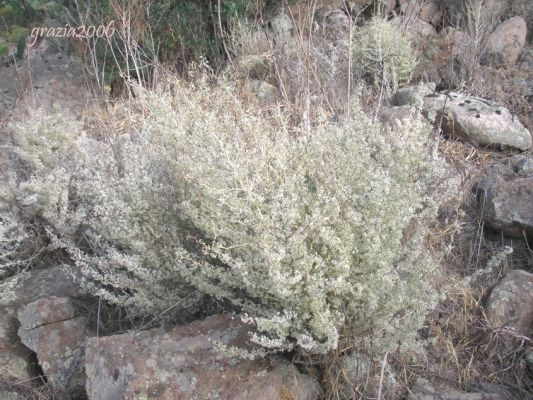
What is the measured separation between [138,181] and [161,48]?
362 cm

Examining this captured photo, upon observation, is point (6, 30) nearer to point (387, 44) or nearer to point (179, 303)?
point (387, 44)

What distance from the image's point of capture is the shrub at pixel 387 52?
16.3ft

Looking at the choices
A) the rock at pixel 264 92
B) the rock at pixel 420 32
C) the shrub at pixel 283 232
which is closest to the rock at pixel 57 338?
the shrub at pixel 283 232

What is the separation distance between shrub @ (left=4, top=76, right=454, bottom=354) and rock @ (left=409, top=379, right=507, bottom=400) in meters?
0.23

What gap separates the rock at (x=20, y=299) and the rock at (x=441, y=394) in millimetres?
1692

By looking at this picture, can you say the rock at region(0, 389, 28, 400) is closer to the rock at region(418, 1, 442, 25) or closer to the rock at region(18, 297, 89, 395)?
the rock at region(18, 297, 89, 395)

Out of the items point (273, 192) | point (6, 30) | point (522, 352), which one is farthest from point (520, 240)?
point (6, 30)

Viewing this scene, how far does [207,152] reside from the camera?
6.82 feet

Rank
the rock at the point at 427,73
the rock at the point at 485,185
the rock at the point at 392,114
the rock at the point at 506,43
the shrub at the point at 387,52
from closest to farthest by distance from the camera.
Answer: the rock at the point at 485,185 → the rock at the point at 392,114 → the shrub at the point at 387,52 → the rock at the point at 427,73 → the rock at the point at 506,43

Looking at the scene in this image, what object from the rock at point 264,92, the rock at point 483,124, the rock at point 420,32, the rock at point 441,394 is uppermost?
the rock at point 420,32

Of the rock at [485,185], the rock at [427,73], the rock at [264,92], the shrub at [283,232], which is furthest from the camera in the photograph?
the rock at [427,73]

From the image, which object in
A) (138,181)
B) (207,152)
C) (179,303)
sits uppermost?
(207,152)

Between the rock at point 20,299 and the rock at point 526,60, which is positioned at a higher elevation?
the rock at point 526,60

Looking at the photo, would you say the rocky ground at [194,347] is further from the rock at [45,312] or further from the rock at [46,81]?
the rock at [46,81]
